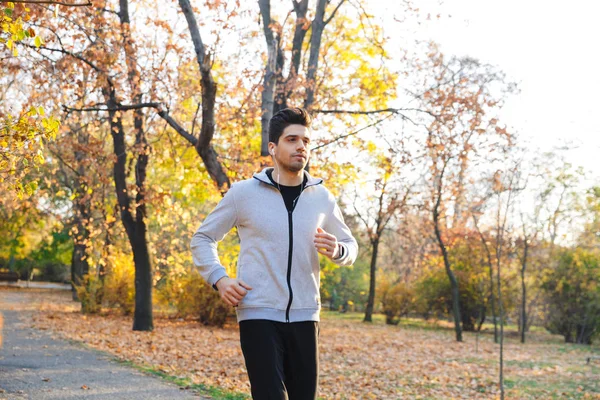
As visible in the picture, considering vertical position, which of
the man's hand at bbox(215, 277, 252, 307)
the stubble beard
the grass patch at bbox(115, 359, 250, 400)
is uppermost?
the stubble beard

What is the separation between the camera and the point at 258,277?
3123 millimetres

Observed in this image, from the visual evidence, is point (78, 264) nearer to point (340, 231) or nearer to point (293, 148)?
point (340, 231)

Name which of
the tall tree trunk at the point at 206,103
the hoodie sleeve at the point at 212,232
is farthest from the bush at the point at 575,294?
the hoodie sleeve at the point at 212,232

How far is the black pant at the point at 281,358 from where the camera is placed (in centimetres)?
298

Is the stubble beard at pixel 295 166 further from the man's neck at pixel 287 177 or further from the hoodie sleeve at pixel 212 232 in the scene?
the hoodie sleeve at pixel 212 232

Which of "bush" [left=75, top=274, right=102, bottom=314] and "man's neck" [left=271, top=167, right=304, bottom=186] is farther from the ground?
"man's neck" [left=271, top=167, right=304, bottom=186]

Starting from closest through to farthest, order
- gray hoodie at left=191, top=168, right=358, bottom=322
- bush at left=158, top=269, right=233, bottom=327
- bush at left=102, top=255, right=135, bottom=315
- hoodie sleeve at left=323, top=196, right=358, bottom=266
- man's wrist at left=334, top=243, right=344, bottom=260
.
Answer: gray hoodie at left=191, top=168, right=358, bottom=322, man's wrist at left=334, top=243, right=344, bottom=260, hoodie sleeve at left=323, top=196, right=358, bottom=266, bush at left=158, top=269, right=233, bottom=327, bush at left=102, top=255, right=135, bottom=315

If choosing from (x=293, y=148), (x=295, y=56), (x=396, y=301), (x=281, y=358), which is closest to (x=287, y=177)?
(x=293, y=148)

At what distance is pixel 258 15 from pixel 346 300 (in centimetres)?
2992

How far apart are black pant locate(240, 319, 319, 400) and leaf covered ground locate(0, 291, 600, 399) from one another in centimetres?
535

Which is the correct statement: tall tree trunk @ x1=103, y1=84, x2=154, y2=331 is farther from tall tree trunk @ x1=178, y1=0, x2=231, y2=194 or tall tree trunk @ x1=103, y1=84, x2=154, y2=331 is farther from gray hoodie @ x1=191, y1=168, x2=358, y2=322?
gray hoodie @ x1=191, y1=168, x2=358, y2=322

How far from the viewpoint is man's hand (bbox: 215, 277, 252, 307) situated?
3.03 m

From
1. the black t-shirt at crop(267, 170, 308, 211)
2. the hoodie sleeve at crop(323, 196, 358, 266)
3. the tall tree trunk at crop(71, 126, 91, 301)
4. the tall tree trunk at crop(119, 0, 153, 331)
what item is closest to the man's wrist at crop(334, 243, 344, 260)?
the hoodie sleeve at crop(323, 196, 358, 266)

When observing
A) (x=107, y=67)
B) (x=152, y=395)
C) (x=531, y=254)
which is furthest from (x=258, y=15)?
(x=531, y=254)
